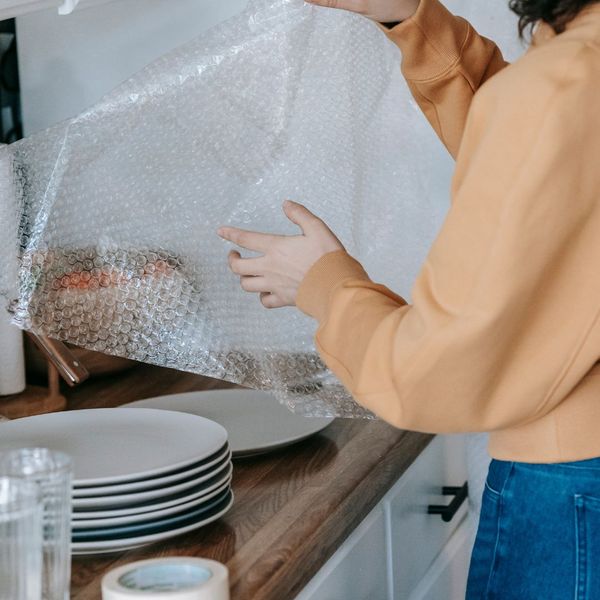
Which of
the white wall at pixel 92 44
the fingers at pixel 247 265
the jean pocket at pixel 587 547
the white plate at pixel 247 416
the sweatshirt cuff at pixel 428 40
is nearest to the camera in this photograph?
the jean pocket at pixel 587 547

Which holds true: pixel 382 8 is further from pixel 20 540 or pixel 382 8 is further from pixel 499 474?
pixel 20 540

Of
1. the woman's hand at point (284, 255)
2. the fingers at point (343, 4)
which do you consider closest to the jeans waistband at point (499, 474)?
the woman's hand at point (284, 255)

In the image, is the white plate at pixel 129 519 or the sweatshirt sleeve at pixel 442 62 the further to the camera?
the sweatshirt sleeve at pixel 442 62

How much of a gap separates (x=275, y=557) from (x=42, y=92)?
115 cm

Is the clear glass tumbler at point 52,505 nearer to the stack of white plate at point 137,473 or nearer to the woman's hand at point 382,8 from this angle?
the stack of white plate at point 137,473

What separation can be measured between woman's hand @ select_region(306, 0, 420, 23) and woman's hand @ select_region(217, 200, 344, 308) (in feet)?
0.68

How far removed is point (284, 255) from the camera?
0.97 metres

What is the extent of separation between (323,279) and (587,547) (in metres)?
0.31

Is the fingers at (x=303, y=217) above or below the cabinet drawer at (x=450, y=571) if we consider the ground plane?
above

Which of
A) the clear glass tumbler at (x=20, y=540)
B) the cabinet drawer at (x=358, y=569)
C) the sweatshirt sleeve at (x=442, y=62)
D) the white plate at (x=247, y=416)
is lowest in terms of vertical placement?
the cabinet drawer at (x=358, y=569)

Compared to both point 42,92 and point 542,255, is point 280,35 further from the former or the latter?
point 42,92

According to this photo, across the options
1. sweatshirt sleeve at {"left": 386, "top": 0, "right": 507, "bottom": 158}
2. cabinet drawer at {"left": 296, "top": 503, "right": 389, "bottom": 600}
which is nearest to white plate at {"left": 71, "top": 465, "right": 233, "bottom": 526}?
cabinet drawer at {"left": 296, "top": 503, "right": 389, "bottom": 600}

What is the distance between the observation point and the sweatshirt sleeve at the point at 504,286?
714 mm

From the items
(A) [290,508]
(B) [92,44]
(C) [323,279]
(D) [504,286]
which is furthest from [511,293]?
(B) [92,44]
